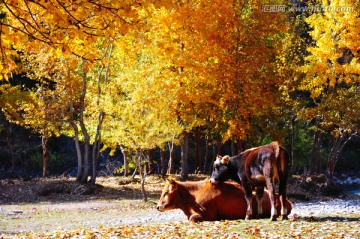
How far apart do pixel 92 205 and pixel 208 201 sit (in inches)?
426

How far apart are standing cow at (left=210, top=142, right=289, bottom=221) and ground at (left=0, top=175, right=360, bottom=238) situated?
847 mm

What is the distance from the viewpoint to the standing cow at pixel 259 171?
10.9 metres

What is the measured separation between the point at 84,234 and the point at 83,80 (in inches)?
691

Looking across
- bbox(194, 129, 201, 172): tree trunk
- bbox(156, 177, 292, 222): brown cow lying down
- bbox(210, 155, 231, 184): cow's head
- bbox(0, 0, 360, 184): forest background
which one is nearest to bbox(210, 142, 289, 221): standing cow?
bbox(210, 155, 231, 184): cow's head

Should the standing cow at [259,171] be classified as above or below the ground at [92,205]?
above

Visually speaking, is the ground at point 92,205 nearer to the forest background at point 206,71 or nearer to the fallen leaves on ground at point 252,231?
the fallen leaves on ground at point 252,231

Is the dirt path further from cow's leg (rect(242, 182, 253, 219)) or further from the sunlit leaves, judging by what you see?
the sunlit leaves

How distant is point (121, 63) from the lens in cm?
2538

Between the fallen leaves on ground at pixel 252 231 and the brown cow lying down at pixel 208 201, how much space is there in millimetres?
1391

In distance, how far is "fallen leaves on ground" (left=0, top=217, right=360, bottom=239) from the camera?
346 inches

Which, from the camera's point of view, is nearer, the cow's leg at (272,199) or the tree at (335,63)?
the cow's leg at (272,199)

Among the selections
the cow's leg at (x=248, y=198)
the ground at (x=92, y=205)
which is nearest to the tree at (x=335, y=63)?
the ground at (x=92, y=205)

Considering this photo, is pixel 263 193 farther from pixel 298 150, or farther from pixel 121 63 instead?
pixel 298 150

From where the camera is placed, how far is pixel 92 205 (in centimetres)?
2206
